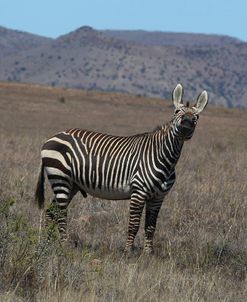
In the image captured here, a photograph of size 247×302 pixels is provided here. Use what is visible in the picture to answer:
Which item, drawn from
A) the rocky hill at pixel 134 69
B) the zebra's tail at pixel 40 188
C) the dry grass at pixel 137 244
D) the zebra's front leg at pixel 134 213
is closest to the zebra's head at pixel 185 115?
the zebra's front leg at pixel 134 213

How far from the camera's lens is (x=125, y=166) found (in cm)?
902

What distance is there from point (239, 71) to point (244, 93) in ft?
63.3

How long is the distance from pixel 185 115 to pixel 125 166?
1053 mm

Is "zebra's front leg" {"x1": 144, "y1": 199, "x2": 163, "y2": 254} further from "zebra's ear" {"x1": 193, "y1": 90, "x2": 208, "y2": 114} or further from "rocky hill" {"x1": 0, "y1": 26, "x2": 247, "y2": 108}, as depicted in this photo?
"rocky hill" {"x1": 0, "y1": 26, "x2": 247, "y2": 108}

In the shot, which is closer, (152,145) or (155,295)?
(155,295)

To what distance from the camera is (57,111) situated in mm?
40281

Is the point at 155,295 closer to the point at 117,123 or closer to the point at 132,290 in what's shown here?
the point at 132,290

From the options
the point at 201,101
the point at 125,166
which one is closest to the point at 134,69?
the point at 125,166

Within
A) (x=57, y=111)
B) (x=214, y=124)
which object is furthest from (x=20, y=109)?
(x=214, y=124)

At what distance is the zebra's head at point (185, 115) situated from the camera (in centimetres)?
844

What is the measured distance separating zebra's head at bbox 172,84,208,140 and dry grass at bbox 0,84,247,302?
1304mm

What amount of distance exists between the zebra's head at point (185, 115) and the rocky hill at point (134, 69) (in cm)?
13359

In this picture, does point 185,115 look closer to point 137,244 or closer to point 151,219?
point 151,219

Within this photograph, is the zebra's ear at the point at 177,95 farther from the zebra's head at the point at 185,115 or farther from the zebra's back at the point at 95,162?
the zebra's back at the point at 95,162
